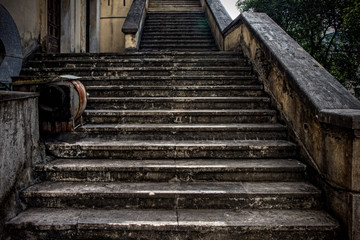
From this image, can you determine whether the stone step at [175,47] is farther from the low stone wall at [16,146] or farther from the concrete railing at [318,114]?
the low stone wall at [16,146]

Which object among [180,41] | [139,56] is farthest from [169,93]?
[180,41]

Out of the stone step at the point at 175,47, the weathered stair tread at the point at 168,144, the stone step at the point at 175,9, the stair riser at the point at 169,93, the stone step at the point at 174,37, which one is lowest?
the weathered stair tread at the point at 168,144

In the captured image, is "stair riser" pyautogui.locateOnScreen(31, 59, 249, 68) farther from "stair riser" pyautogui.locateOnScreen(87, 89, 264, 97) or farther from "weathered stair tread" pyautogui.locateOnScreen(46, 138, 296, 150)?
"weathered stair tread" pyautogui.locateOnScreen(46, 138, 296, 150)

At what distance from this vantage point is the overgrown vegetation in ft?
20.3

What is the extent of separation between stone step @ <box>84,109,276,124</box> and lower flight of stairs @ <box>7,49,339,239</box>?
0.02m

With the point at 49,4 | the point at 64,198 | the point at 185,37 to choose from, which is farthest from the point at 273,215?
the point at 49,4

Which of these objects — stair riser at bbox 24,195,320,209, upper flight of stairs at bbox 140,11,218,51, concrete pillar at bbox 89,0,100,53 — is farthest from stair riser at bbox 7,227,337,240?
concrete pillar at bbox 89,0,100,53

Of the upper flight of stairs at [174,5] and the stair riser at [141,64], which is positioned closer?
the stair riser at [141,64]

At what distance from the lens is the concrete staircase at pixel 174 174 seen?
2.06 metres

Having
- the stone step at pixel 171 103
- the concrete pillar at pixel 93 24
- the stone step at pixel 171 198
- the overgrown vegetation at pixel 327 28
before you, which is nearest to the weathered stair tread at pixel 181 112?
the stone step at pixel 171 103

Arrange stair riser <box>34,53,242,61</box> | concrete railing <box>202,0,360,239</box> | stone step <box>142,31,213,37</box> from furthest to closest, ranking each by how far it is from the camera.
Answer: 1. stone step <box>142,31,213,37</box>
2. stair riser <box>34,53,242,61</box>
3. concrete railing <box>202,0,360,239</box>

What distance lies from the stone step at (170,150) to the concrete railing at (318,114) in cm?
37

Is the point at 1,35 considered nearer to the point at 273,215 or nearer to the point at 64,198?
the point at 64,198

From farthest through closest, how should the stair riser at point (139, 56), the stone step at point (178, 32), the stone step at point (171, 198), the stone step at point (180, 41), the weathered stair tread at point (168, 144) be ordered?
1. the stone step at point (178, 32)
2. the stone step at point (180, 41)
3. the stair riser at point (139, 56)
4. the weathered stair tread at point (168, 144)
5. the stone step at point (171, 198)
